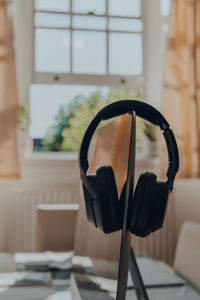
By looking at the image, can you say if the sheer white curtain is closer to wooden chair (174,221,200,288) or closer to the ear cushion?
wooden chair (174,221,200,288)

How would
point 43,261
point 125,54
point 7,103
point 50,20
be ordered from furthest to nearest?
point 125,54 < point 50,20 < point 7,103 < point 43,261

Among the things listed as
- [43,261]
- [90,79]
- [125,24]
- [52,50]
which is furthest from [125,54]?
[43,261]

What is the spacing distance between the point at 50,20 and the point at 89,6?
13.7 inches

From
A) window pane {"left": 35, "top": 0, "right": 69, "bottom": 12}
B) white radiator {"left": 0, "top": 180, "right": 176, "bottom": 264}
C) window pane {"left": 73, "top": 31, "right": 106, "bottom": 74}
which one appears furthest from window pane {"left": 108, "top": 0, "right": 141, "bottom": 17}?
white radiator {"left": 0, "top": 180, "right": 176, "bottom": 264}

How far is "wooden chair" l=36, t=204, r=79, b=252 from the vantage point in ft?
5.48

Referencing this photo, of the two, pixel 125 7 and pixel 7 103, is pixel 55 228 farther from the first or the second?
pixel 125 7

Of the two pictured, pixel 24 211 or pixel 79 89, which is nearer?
pixel 24 211

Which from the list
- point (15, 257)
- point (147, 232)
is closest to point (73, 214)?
point (15, 257)

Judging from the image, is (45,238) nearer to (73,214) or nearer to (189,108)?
(73,214)

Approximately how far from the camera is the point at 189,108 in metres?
2.62

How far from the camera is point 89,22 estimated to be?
304cm

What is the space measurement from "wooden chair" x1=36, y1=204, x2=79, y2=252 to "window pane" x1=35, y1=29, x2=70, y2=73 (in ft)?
5.09

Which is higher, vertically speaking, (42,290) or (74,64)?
(74,64)

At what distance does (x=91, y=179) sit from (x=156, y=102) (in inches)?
102
